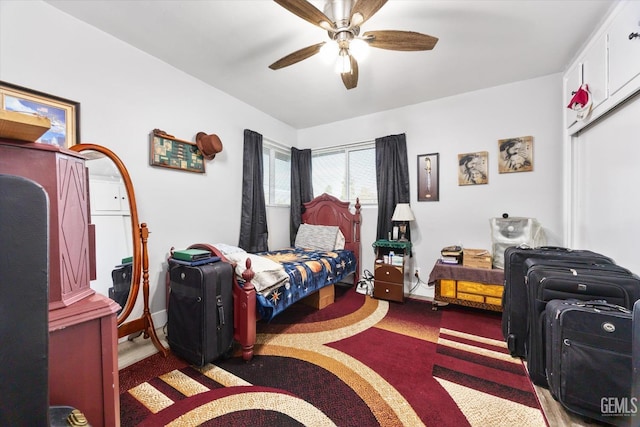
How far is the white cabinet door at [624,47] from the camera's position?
62.8 inches

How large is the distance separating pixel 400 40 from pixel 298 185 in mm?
2642

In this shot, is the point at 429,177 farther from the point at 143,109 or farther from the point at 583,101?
the point at 143,109

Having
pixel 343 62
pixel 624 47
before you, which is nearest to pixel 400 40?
pixel 343 62

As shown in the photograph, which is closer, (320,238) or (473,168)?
(473,168)

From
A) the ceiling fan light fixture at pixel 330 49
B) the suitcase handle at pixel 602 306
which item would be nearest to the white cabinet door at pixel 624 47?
the suitcase handle at pixel 602 306

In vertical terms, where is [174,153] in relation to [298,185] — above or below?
above

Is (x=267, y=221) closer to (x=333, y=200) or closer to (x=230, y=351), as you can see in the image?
(x=333, y=200)

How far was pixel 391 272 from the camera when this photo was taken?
315 cm

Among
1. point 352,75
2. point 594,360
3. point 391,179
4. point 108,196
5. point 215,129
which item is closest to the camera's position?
point 594,360

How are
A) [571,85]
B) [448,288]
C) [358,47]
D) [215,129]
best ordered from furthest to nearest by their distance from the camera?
[215,129]
[448,288]
[571,85]
[358,47]

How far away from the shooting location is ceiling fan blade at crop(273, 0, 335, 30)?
141 centimetres

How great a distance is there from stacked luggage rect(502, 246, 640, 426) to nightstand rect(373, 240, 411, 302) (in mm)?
1307

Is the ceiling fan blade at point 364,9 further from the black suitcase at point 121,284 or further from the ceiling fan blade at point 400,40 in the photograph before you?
the black suitcase at point 121,284

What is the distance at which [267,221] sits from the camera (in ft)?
12.2
